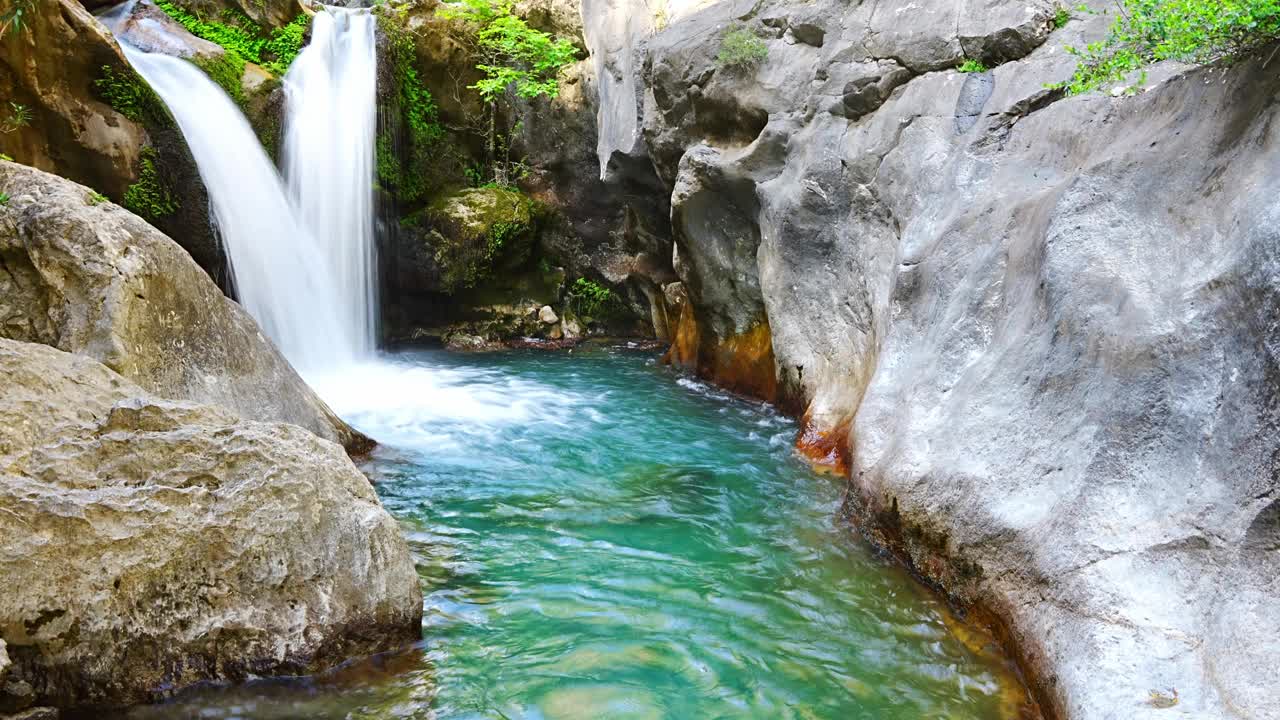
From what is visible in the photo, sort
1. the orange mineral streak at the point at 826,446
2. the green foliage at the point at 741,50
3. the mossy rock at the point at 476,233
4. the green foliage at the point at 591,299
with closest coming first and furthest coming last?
1. the orange mineral streak at the point at 826,446
2. the green foliage at the point at 741,50
3. the mossy rock at the point at 476,233
4. the green foliage at the point at 591,299

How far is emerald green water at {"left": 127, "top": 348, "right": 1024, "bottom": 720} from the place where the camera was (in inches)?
144

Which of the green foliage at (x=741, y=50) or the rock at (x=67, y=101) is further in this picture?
the green foliage at (x=741, y=50)

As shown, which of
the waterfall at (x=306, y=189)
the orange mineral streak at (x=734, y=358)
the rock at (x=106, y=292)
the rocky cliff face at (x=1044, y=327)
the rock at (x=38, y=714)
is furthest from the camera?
the waterfall at (x=306, y=189)

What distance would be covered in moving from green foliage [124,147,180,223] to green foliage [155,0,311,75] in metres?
3.66

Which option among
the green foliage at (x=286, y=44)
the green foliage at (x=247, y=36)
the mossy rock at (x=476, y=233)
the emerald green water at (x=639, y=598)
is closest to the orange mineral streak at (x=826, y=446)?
the emerald green water at (x=639, y=598)

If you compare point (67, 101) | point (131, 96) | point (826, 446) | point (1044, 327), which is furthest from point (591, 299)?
point (1044, 327)

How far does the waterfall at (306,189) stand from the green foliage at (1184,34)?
9638 millimetres

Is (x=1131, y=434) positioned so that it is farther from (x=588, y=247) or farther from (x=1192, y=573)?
(x=588, y=247)

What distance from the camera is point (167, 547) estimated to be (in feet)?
10.8

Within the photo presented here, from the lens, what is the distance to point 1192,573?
3285 millimetres

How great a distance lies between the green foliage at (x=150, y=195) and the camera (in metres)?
10.2

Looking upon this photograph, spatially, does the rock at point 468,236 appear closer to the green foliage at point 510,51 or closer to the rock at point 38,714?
the green foliage at point 510,51

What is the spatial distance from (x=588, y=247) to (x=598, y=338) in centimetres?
164

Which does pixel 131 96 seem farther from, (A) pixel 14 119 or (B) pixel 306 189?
(B) pixel 306 189
